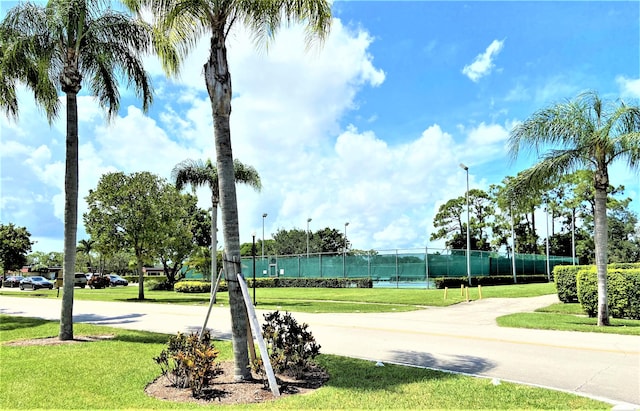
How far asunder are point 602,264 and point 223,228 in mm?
11281

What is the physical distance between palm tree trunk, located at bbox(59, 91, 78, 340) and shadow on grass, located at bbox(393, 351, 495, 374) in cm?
756

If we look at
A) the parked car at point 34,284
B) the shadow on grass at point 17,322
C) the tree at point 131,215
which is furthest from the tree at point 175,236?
the parked car at point 34,284

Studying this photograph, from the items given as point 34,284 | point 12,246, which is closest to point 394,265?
point 34,284

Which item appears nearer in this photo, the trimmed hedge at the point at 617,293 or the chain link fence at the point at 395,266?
the trimmed hedge at the point at 617,293

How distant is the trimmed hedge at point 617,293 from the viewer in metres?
14.8

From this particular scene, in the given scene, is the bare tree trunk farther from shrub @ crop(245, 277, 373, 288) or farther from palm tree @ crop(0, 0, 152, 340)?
shrub @ crop(245, 277, 373, 288)

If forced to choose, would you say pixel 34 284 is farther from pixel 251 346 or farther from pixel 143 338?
pixel 251 346

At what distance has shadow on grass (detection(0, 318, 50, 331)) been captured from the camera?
46.3ft

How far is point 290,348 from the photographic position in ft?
23.5

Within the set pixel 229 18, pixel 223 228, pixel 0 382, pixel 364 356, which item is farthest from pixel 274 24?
pixel 0 382

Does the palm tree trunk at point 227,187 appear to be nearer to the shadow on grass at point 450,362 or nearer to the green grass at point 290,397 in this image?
the green grass at point 290,397

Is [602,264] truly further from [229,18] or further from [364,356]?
[229,18]

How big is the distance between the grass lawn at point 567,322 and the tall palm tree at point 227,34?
9.49 meters

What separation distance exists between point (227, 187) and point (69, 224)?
6024mm
